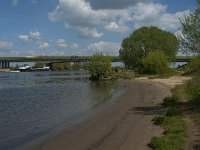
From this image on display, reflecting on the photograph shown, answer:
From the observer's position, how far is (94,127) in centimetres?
2412

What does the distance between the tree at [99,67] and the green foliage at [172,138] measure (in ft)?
263

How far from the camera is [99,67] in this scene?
10181cm

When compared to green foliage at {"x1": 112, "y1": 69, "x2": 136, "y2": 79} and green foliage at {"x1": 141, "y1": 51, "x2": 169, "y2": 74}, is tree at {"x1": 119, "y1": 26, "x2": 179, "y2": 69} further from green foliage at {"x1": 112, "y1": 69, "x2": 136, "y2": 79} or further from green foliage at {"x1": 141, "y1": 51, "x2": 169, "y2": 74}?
green foliage at {"x1": 112, "y1": 69, "x2": 136, "y2": 79}

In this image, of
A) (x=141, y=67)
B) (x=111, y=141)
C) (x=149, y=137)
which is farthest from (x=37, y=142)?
(x=141, y=67)

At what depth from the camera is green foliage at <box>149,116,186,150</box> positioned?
15891 mm

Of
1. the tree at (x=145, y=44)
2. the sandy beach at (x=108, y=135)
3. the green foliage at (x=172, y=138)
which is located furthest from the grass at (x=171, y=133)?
the tree at (x=145, y=44)

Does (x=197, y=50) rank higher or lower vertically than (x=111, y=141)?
higher

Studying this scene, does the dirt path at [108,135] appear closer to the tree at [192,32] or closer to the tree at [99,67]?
the tree at [192,32]

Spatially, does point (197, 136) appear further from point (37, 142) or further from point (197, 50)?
point (197, 50)

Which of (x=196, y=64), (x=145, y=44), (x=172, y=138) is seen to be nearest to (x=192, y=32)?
(x=196, y=64)

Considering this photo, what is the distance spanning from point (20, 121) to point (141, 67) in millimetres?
87155

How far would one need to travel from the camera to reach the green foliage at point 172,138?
15891 mm

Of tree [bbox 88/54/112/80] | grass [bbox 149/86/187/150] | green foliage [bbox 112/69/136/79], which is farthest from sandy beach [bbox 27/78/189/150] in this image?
green foliage [bbox 112/69/136/79]

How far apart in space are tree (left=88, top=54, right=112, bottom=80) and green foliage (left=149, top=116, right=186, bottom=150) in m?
80.0
